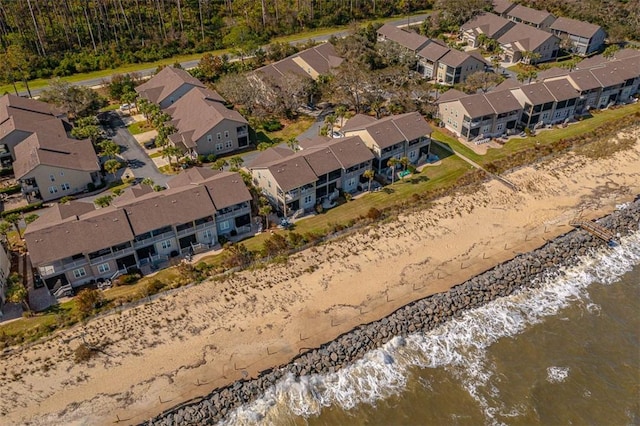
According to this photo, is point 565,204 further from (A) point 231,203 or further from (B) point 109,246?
(B) point 109,246

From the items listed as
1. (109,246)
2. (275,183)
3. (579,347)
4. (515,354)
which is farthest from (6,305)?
(579,347)

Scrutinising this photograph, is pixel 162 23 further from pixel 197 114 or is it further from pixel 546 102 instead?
pixel 546 102

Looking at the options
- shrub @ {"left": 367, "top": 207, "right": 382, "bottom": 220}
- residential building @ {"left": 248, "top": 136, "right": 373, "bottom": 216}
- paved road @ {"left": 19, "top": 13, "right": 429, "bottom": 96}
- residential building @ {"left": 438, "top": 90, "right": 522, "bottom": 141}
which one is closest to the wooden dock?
residential building @ {"left": 438, "top": 90, "right": 522, "bottom": 141}

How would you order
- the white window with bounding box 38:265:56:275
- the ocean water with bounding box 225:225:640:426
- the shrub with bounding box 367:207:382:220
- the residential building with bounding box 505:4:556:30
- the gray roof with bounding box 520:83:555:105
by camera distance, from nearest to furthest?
1. the ocean water with bounding box 225:225:640:426
2. the white window with bounding box 38:265:56:275
3. the shrub with bounding box 367:207:382:220
4. the gray roof with bounding box 520:83:555:105
5. the residential building with bounding box 505:4:556:30

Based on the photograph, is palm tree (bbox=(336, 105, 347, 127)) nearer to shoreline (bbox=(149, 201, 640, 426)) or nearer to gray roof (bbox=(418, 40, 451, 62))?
gray roof (bbox=(418, 40, 451, 62))

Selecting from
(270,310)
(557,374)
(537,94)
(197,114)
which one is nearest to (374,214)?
(270,310)
